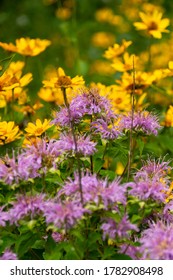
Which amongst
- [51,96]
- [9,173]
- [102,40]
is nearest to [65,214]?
[9,173]

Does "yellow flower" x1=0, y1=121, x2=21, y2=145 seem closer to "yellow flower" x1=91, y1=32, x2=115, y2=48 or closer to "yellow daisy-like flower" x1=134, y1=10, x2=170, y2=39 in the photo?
"yellow daisy-like flower" x1=134, y1=10, x2=170, y2=39

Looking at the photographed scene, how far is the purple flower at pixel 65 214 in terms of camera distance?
134cm

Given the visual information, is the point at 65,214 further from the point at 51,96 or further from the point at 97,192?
the point at 51,96

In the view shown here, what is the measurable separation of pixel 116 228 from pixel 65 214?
133mm

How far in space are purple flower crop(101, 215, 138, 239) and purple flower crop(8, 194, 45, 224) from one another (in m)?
0.15

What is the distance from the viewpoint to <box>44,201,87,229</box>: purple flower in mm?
1339

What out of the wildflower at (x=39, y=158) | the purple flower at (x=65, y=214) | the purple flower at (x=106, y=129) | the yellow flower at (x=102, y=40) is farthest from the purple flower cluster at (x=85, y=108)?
the yellow flower at (x=102, y=40)

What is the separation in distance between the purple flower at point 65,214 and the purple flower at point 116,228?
0.24 feet

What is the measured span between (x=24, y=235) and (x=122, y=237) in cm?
24

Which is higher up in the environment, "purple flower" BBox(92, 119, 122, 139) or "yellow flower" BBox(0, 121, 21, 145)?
"purple flower" BBox(92, 119, 122, 139)

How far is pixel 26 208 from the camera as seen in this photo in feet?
4.65

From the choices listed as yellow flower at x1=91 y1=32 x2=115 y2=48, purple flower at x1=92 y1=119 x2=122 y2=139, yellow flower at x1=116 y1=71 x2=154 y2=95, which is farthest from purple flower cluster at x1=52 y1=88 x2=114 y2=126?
yellow flower at x1=91 y1=32 x2=115 y2=48

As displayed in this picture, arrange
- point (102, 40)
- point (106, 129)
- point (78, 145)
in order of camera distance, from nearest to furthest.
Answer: point (78, 145)
point (106, 129)
point (102, 40)

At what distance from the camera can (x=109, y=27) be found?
5762mm
